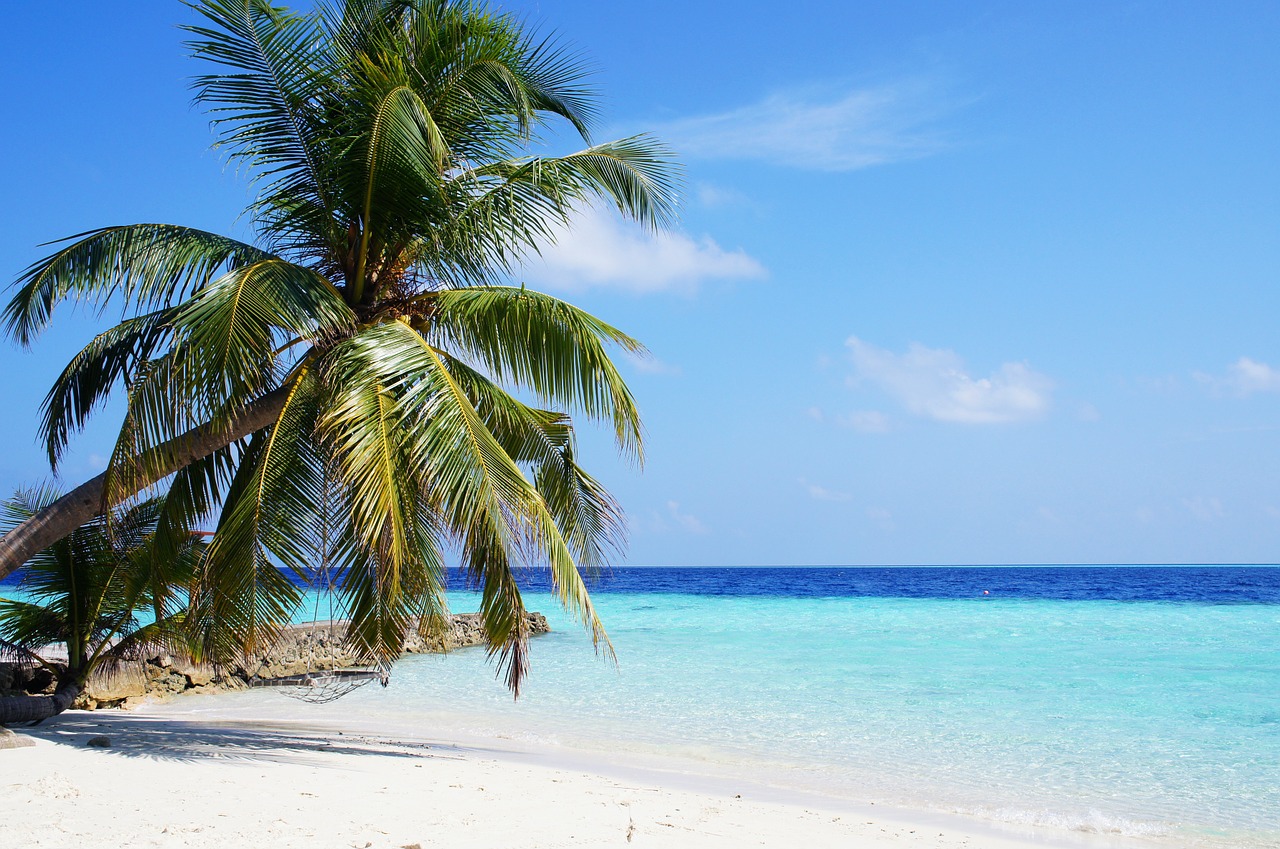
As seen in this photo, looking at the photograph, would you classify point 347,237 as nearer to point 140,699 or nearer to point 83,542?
point 83,542

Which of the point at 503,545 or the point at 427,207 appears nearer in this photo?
the point at 503,545

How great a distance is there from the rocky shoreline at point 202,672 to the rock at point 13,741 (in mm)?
1252

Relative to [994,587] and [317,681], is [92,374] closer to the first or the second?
[317,681]

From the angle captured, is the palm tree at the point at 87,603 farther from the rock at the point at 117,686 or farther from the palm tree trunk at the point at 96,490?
the rock at the point at 117,686

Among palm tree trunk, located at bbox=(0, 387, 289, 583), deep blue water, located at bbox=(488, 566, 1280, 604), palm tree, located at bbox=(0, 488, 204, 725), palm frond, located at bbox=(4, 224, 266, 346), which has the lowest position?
deep blue water, located at bbox=(488, 566, 1280, 604)

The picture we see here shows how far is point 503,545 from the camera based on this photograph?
5883 millimetres

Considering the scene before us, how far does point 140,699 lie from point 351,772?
6.38m

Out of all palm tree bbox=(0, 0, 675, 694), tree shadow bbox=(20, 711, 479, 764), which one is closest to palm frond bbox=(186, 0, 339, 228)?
palm tree bbox=(0, 0, 675, 694)

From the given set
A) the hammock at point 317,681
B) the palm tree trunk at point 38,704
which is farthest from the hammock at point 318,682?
the palm tree trunk at point 38,704

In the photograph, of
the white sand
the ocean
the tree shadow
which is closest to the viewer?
the white sand

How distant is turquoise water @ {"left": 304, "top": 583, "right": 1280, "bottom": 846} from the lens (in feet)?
22.7

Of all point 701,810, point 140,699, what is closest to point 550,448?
point 701,810

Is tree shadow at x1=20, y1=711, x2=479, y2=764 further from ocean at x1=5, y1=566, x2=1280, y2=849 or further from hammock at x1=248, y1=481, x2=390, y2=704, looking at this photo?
hammock at x1=248, y1=481, x2=390, y2=704

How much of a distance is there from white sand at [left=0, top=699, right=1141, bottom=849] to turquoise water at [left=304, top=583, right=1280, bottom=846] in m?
1.03
